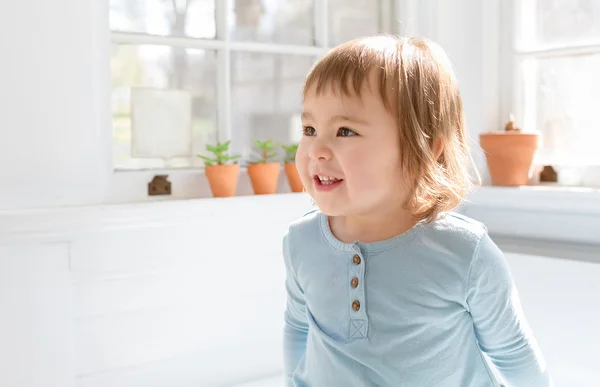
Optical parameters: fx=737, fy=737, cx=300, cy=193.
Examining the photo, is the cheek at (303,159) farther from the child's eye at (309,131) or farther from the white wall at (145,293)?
the white wall at (145,293)

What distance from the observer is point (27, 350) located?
166cm

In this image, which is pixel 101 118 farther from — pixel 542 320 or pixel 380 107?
pixel 542 320

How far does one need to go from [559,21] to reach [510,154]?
47 cm

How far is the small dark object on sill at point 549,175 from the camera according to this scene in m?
2.37

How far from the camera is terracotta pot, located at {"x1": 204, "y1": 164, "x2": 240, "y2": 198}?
6.69 feet

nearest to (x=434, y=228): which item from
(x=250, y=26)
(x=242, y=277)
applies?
(x=242, y=277)

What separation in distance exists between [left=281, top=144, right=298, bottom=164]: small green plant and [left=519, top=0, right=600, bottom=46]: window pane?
0.88 m

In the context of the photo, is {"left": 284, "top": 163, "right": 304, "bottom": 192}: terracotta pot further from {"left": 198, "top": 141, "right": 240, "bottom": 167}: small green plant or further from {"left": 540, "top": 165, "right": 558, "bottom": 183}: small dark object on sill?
{"left": 540, "top": 165, "right": 558, "bottom": 183}: small dark object on sill

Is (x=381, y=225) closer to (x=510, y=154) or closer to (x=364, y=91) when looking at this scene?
(x=364, y=91)

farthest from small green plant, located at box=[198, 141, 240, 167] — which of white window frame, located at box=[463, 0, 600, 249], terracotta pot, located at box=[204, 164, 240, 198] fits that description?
white window frame, located at box=[463, 0, 600, 249]

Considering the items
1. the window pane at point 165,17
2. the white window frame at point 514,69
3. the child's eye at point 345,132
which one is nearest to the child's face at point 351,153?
the child's eye at point 345,132

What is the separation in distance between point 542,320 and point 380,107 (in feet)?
3.95

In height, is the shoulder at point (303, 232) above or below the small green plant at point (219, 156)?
below

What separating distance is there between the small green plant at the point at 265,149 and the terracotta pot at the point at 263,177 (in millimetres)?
35
